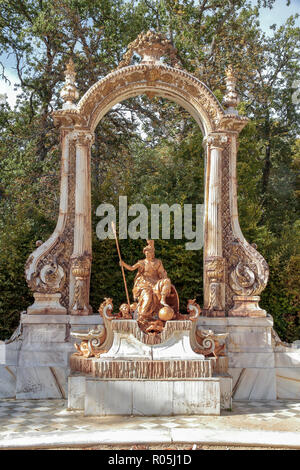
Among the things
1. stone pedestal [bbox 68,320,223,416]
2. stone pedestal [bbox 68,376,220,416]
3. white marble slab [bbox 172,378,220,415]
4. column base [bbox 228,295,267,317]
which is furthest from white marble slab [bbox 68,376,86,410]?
column base [bbox 228,295,267,317]

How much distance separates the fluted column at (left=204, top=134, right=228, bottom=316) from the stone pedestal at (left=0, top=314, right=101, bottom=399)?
199cm

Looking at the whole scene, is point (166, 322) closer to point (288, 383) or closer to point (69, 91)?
point (288, 383)

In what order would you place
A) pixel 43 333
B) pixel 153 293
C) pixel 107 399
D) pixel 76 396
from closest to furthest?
pixel 107 399 → pixel 76 396 → pixel 153 293 → pixel 43 333

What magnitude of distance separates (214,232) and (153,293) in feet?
5.87

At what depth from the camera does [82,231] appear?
27.0 feet

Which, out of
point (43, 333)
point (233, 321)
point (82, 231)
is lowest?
point (43, 333)

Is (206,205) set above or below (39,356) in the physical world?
above

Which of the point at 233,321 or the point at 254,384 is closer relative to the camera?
the point at 254,384

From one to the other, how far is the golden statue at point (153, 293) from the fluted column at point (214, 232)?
41.0 inches

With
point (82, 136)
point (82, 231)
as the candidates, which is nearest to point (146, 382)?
point (82, 231)

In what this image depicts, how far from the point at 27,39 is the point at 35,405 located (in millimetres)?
11667

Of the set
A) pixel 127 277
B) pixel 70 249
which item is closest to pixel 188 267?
pixel 127 277

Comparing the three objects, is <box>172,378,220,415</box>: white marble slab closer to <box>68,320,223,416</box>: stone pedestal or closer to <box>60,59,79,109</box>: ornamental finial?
<box>68,320,223,416</box>: stone pedestal

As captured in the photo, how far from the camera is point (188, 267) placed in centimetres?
981
